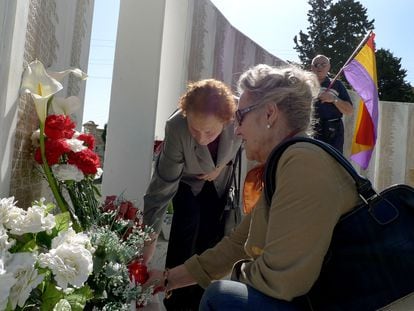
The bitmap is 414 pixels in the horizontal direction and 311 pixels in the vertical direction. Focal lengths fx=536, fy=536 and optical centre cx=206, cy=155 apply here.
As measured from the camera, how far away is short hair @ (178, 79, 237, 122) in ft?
8.84

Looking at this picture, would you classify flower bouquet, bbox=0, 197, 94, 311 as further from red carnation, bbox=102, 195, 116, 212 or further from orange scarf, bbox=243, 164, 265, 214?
red carnation, bbox=102, 195, 116, 212

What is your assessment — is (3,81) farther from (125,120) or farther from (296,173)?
(125,120)

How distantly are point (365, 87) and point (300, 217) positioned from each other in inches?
168

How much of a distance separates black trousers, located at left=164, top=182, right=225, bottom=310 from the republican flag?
2.81 m

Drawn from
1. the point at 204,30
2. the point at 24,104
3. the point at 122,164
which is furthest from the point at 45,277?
the point at 204,30

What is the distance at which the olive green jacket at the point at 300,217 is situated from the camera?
1.42m

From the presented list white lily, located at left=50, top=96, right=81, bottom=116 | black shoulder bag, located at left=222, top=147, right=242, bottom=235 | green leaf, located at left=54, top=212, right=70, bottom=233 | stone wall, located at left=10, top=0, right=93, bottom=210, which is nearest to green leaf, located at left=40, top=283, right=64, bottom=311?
green leaf, located at left=54, top=212, right=70, bottom=233

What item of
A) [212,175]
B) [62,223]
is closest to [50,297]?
[62,223]

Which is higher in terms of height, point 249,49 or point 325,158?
point 249,49

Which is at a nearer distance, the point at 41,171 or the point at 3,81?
the point at 3,81

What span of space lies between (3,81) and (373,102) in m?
4.27

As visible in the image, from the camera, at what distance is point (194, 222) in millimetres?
3150

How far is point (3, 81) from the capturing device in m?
1.83

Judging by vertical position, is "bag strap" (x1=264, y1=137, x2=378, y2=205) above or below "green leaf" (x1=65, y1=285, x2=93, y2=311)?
above
